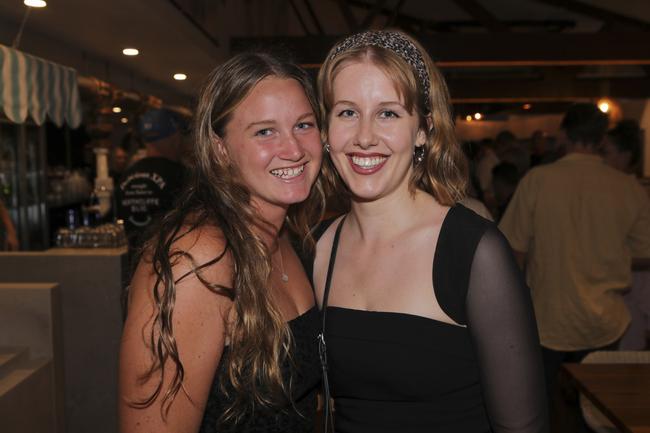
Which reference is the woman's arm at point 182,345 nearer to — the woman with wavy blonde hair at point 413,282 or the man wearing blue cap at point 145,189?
the woman with wavy blonde hair at point 413,282

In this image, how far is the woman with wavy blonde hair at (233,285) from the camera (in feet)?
4.57

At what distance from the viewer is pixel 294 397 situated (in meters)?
1.57

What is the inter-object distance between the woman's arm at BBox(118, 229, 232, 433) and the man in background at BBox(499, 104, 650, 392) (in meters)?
2.28

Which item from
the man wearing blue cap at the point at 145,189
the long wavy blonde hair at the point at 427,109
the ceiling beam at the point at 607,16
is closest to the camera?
the long wavy blonde hair at the point at 427,109

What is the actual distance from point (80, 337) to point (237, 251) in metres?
2.27

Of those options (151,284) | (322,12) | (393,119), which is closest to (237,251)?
(151,284)

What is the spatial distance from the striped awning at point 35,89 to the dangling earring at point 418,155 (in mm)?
2359

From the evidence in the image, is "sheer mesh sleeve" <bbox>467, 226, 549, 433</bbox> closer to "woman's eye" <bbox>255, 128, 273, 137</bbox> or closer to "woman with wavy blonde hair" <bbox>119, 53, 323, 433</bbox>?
"woman with wavy blonde hair" <bbox>119, 53, 323, 433</bbox>

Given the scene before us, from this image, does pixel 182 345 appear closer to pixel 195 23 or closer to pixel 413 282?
pixel 413 282

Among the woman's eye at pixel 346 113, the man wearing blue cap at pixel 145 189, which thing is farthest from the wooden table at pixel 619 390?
the man wearing blue cap at pixel 145 189

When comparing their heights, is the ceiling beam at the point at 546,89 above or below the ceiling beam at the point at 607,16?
below

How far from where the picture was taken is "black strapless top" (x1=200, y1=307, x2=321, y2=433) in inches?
59.1

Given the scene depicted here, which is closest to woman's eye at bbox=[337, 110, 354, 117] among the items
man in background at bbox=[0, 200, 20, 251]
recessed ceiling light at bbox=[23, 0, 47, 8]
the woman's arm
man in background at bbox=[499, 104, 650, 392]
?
the woman's arm

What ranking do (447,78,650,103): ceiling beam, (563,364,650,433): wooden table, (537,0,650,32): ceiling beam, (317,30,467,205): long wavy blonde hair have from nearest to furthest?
1. (317,30,467,205): long wavy blonde hair
2. (563,364,650,433): wooden table
3. (537,0,650,32): ceiling beam
4. (447,78,650,103): ceiling beam
